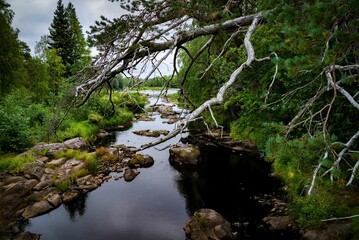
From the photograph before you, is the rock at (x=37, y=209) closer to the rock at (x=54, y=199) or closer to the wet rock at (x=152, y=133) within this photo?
the rock at (x=54, y=199)

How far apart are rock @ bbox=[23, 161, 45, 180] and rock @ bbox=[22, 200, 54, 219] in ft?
6.42

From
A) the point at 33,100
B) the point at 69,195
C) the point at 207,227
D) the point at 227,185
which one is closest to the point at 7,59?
the point at 33,100

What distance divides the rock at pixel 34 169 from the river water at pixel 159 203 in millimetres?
2450

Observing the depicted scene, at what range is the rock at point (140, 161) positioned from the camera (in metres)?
14.9

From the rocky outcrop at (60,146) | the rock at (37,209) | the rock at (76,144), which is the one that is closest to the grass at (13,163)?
the rocky outcrop at (60,146)

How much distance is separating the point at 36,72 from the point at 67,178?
16513 millimetres

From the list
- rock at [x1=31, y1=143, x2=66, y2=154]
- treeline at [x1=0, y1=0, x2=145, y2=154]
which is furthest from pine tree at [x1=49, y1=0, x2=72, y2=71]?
rock at [x1=31, y1=143, x2=66, y2=154]

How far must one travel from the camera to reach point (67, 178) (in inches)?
477

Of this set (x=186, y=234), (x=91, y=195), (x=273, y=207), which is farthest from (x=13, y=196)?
(x=273, y=207)

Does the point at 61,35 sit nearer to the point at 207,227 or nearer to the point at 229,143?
the point at 229,143

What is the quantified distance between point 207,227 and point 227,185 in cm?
451

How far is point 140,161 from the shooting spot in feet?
49.3

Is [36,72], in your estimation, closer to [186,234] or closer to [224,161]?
[224,161]

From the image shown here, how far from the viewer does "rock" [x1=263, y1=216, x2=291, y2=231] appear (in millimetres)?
8477
